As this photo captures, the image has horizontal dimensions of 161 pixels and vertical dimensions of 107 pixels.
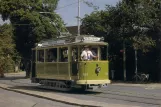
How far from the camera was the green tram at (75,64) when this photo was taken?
22.7m

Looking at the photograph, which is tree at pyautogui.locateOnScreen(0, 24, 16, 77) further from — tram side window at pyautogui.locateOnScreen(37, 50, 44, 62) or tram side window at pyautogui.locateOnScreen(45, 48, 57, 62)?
tram side window at pyautogui.locateOnScreen(45, 48, 57, 62)

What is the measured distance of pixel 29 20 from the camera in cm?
5034

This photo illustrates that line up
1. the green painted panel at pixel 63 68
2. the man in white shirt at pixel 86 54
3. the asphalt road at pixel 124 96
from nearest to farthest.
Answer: the asphalt road at pixel 124 96 → the man in white shirt at pixel 86 54 → the green painted panel at pixel 63 68

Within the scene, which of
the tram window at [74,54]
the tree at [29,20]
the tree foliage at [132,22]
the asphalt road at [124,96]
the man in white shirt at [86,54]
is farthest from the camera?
the tree at [29,20]

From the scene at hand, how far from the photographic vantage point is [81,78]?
74.1 ft

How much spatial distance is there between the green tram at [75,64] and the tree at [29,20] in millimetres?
24365

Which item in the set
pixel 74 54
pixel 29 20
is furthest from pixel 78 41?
pixel 29 20

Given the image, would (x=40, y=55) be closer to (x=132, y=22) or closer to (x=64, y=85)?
(x=64, y=85)

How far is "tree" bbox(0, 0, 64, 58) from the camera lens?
5025cm

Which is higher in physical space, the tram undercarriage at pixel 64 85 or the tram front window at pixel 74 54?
the tram front window at pixel 74 54

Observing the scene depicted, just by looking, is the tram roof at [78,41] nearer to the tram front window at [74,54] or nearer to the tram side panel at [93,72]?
the tram front window at [74,54]

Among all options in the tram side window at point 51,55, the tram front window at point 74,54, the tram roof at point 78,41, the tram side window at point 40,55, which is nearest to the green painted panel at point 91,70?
the tram front window at point 74,54

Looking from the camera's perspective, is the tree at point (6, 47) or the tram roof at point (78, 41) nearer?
the tram roof at point (78, 41)

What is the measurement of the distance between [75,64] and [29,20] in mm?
28361
